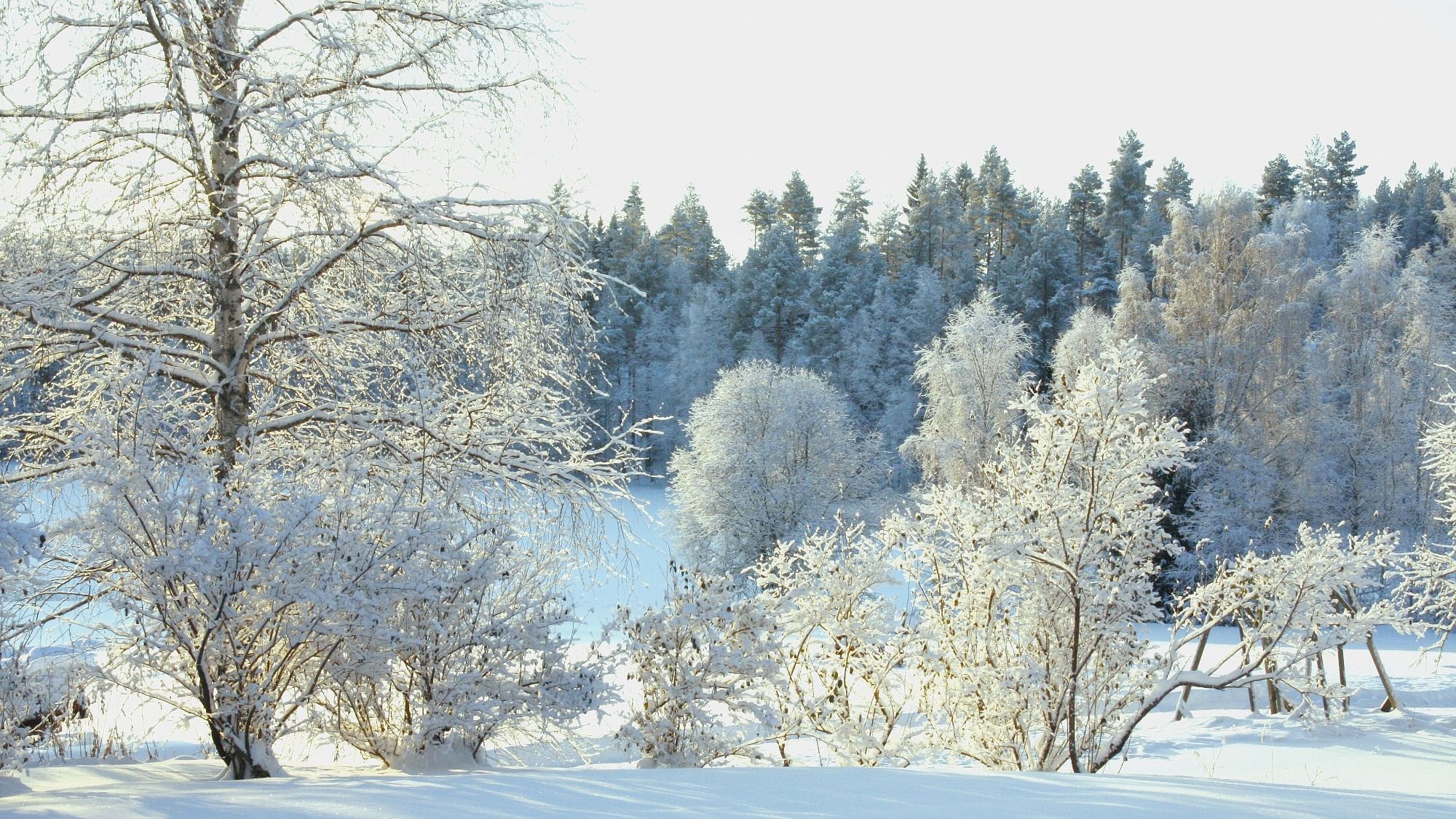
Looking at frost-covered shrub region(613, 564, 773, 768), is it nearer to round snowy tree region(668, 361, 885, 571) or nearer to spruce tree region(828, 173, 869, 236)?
round snowy tree region(668, 361, 885, 571)

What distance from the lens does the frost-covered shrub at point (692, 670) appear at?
197 inches

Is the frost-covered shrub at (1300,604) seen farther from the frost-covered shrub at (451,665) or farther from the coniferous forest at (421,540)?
the frost-covered shrub at (451,665)

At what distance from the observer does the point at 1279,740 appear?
9891 millimetres

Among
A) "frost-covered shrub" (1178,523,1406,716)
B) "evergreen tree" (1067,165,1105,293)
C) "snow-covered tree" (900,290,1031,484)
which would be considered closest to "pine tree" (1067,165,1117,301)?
"evergreen tree" (1067,165,1105,293)

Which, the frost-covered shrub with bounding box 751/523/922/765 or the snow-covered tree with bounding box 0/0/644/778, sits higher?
the snow-covered tree with bounding box 0/0/644/778

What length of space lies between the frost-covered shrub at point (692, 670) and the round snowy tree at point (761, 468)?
62.4 feet

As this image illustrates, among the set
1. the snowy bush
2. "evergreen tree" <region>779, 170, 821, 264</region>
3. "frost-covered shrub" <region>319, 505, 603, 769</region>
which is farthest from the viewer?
"evergreen tree" <region>779, 170, 821, 264</region>

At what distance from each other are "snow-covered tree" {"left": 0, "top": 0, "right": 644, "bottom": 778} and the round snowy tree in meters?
18.9

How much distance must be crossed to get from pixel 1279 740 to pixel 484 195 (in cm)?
939

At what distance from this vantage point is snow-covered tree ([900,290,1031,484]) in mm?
23891

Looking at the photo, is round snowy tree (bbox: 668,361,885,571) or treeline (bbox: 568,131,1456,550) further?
round snowy tree (bbox: 668,361,885,571)

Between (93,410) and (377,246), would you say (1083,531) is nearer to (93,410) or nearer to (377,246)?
(377,246)

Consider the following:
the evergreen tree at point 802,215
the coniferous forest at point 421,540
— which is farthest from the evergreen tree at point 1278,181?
the coniferous forest at point 421,540

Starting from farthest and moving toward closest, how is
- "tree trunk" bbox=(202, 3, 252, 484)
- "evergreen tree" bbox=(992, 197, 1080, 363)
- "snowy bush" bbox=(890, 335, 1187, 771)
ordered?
"evergreen tree" bbox=(992, 197, 1080, 363), "tree trunk" bbox=(202, 3, 252, 484), "snowy bush" bbox=(890, 335, 1187, 771)
